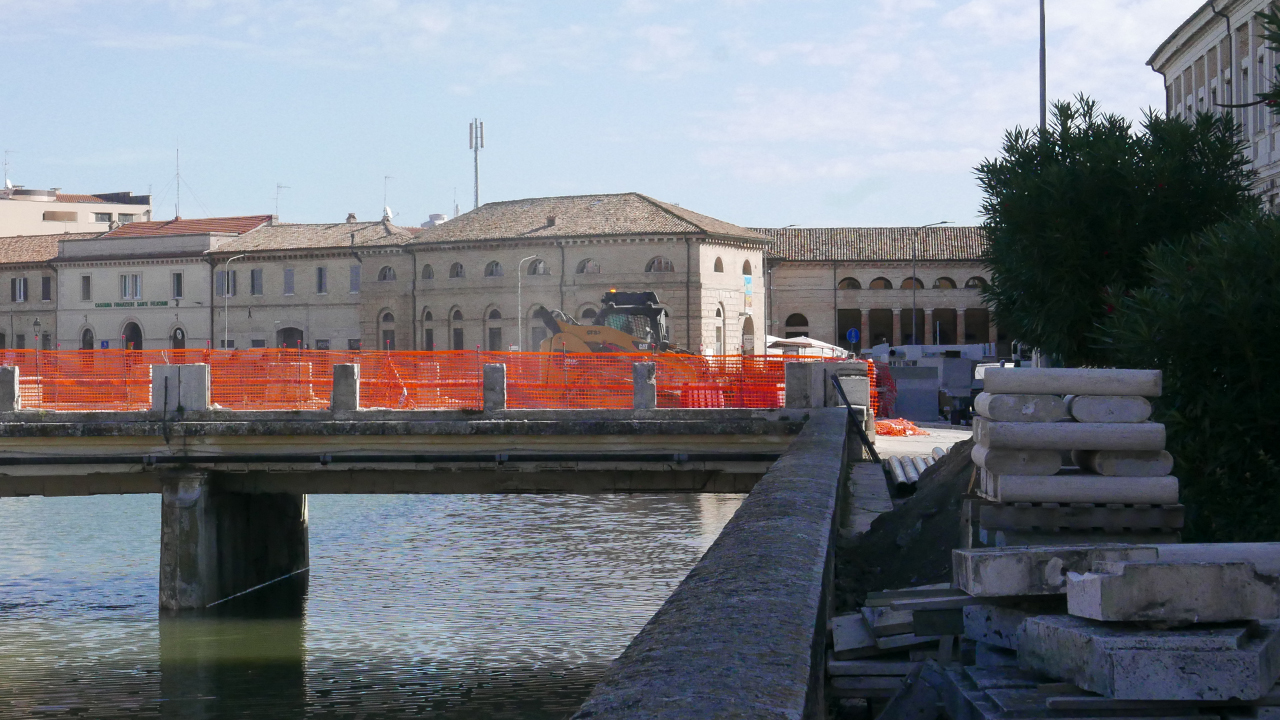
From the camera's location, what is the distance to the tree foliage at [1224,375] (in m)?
9.22

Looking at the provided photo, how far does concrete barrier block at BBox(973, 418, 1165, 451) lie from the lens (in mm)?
7262

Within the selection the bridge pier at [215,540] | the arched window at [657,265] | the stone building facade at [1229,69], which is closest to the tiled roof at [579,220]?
the arched window at [657,265]

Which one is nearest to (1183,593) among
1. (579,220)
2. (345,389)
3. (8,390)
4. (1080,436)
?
(1080,436)

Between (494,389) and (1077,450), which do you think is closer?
(1077,450)

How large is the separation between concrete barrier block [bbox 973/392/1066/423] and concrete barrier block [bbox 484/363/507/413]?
1427 centimetres

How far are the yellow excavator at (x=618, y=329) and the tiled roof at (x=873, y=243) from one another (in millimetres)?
44835

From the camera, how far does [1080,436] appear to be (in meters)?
7.27

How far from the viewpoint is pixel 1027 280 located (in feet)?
51.4

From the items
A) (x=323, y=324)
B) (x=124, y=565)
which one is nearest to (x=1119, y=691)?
(x=124, y=565)

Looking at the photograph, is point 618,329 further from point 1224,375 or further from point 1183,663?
point 1183,663

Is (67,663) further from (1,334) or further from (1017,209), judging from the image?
(1,334)

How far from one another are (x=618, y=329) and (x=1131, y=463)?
114 feet

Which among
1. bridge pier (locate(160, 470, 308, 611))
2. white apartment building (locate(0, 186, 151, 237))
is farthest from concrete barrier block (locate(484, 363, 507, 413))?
white apartment building (locate(0, 186, 151, 237))

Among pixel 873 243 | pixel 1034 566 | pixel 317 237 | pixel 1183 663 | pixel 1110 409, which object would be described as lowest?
pixel 1183 663
